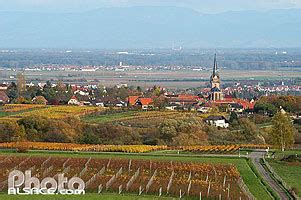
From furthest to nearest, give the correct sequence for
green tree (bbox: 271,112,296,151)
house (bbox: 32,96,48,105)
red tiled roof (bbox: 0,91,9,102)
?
red tiled roof (bbox: 0,91,9,102) → house (bbox: 32,96,48,105) → green tree (bbox: 271,112,296,151)

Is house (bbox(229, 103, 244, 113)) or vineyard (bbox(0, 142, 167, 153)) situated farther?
house (bbox(229, 103, 244, 113))

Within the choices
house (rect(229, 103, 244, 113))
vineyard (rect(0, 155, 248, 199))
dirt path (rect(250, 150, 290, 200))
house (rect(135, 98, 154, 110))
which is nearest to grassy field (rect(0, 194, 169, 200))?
vineyard (rect(0, 155, 248, 199))

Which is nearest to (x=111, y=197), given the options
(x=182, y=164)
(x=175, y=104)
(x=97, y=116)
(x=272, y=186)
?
(x=272, y=186)

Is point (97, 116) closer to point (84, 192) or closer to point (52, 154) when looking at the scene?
point (52, 154)

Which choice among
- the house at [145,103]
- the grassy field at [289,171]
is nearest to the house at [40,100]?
the house at [145,103]

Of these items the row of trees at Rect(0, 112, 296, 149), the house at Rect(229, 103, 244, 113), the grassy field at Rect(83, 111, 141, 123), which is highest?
the row of trees at Rect(0, 112, 296, 149)

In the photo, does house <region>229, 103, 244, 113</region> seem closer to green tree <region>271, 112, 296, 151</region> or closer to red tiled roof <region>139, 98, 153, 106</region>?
red tiled roof <region>139, 98, 153, 106</region>
